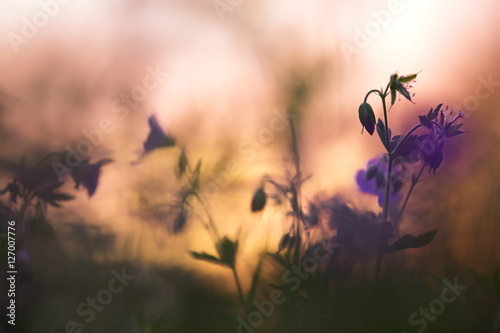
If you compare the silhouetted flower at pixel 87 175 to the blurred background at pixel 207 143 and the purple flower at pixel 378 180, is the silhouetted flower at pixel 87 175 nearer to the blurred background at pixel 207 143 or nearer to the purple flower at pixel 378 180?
the blurred background at pixel 207 143

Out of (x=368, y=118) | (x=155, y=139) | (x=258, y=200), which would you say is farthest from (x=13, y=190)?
(x=368, y=118)

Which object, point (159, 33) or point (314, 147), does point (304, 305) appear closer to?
point (314, 147)

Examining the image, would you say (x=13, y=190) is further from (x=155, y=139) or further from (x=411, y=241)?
(x=411, y=241)

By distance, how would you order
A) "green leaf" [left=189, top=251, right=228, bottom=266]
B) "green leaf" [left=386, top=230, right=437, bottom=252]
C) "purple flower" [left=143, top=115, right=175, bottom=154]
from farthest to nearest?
1. "purple flower" [left=143, top=115, right=175, bottom=154]
2. "green leaf" [left=189, top=251, right=228, bottom=266]
3. "green leaf" [left=386, top=230, right=437, bottom=252]

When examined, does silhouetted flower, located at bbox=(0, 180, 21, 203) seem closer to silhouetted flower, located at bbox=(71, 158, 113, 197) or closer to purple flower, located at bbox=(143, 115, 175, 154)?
silhouetted flower, located at bbox=(71, 158, 113, 197)

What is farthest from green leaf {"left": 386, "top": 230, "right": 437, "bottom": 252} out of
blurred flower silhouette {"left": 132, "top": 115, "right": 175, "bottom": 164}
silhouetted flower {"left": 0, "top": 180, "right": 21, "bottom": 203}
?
silhouetted flower {"left": 0, "top": 180, "right": 21, "bottom": 203}
